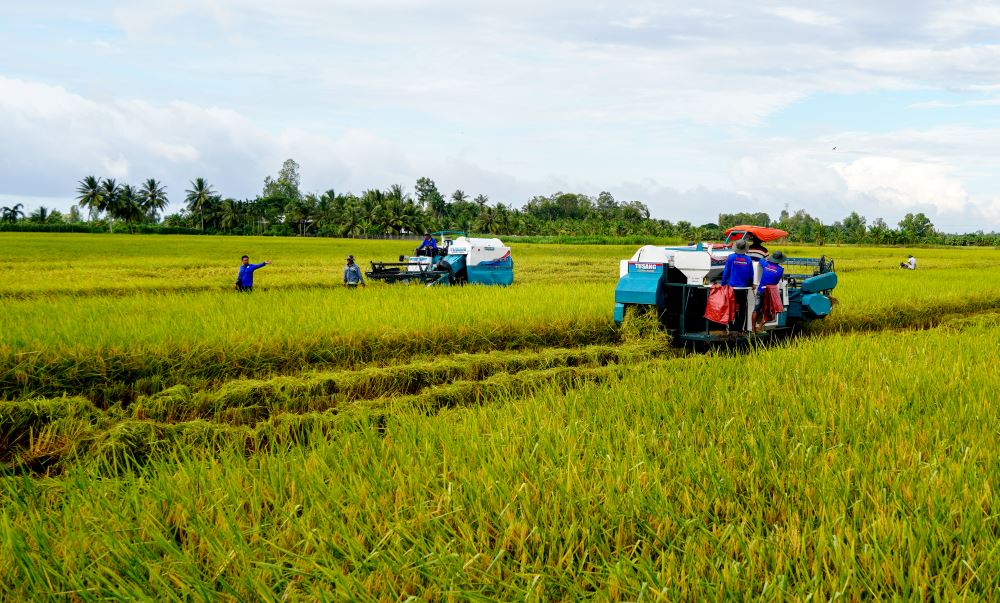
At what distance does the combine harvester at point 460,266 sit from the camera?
47.1ft

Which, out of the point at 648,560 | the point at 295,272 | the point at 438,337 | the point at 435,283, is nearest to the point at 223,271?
the point at 295,272

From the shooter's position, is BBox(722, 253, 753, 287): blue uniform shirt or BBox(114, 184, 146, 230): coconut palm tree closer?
BBox(722, 253, 753, 287): blue uniform shirt

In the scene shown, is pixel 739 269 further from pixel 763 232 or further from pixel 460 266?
pixel 460 266

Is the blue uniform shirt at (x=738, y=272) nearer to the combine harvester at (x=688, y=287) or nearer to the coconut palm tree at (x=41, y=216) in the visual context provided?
the combine harvester at (x=688, y=287)

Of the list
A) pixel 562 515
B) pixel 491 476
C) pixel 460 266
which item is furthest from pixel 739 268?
pixel 460 266

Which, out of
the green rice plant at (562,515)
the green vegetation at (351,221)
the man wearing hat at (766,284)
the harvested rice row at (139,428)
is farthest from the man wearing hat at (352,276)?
the green vegetation at (351,221)

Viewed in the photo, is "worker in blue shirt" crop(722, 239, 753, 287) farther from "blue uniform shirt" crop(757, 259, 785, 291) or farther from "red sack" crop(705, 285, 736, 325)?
"blue uniform shirt" crop(757, 259, 785, 291)

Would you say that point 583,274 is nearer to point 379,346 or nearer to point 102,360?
point 379,346

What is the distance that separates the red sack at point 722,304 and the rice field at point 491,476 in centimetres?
84

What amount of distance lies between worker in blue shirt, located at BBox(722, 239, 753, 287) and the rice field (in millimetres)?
981

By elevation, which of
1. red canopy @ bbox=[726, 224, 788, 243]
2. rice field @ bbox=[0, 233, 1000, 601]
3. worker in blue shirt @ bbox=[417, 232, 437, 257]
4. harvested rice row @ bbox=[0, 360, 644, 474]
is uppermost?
red canopy @ bbox=[726, 224, 788, 243]

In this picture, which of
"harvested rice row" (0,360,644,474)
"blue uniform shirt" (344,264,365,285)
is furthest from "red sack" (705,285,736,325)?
"blue uniform shirt" (344,264,365,285)

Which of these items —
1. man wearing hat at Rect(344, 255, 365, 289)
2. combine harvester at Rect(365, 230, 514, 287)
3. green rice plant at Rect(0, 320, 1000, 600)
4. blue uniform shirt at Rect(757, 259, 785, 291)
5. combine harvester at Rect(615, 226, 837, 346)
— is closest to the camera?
green rice plant at Rect(0, 320, 1000, 600)

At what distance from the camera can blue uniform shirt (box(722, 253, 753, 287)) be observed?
7.58 meters
